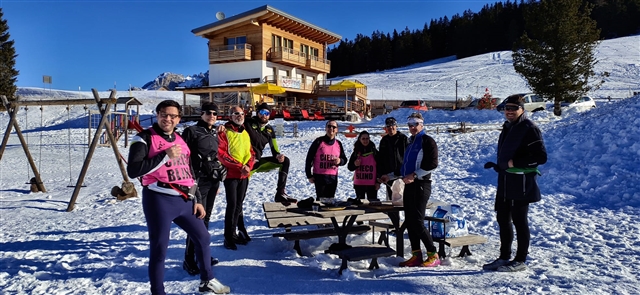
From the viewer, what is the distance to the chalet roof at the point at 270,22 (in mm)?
32969

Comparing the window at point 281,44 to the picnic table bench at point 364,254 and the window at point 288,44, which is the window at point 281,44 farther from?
the picnic table bench at point 364,254

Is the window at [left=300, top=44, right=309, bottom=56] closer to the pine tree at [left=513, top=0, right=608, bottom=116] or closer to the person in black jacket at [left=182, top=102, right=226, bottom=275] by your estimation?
the pine tree at [left=513, top=0, right=608, bottom=116]

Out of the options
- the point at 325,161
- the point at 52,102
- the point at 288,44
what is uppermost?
the point at 288,44

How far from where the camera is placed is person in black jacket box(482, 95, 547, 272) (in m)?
4.39

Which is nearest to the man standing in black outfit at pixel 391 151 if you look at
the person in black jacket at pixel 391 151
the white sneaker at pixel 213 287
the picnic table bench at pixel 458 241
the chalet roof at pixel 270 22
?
the person in black jacket at pixel 391 151

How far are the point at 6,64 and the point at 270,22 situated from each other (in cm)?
2715

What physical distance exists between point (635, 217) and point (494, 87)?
45.6 meters

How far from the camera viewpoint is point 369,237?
6297 mm

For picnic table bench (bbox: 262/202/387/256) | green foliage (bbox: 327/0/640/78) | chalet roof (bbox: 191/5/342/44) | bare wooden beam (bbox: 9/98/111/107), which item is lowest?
picnic table bench (bbox: 262/202/387/256)

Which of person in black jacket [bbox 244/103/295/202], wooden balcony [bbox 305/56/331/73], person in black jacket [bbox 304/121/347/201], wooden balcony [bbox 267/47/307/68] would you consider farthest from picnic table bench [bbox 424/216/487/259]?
wooden balcony [bbox 305/56/331/73]

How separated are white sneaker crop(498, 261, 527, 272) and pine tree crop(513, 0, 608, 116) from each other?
1897cm

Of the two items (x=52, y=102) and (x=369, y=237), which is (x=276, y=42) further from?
(x=369, y=237)

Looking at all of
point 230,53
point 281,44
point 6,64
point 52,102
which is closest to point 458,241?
point 52,102

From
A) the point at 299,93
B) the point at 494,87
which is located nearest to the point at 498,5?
the point at 494,87
